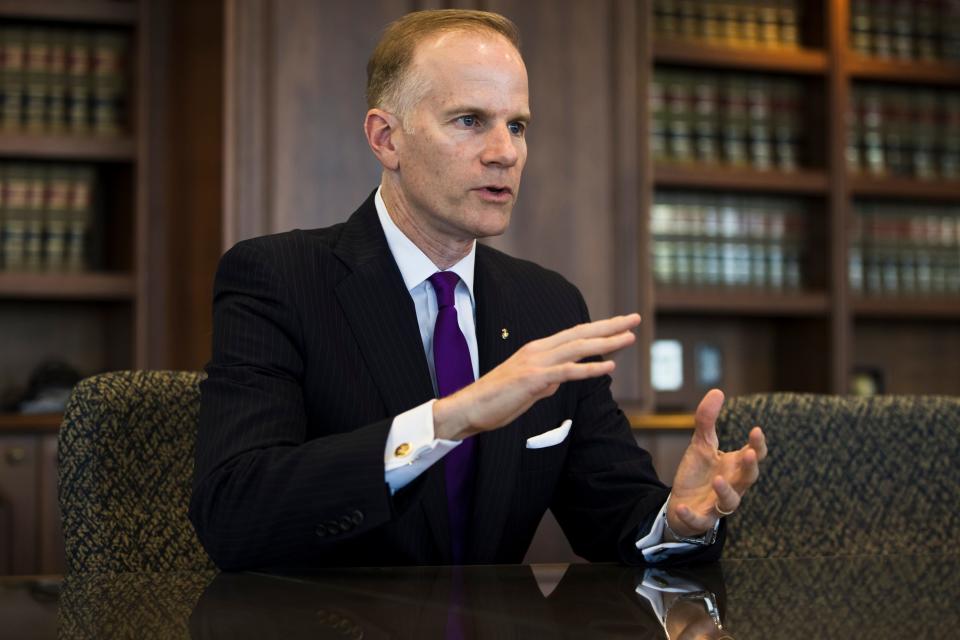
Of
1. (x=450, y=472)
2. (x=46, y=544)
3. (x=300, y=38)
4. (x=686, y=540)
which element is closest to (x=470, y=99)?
(x=450, y=472)

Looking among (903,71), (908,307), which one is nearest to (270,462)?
(908,307)

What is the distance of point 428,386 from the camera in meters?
1.55

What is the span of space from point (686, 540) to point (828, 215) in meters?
3.22

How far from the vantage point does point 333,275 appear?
5.33 feet

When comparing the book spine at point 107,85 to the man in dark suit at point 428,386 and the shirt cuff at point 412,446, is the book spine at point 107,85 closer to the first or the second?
the man in dark suit at point 428,386

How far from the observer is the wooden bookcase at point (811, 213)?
4.31 metres

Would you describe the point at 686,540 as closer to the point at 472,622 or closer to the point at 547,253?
the point at 472,622

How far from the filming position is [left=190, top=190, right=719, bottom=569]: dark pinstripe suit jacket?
1332mm

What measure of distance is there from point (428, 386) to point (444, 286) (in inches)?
7.1

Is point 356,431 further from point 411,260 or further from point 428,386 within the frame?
point 411,260

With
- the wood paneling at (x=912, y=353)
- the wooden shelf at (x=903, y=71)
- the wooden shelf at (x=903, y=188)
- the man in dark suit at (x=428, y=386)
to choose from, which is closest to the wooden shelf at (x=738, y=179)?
the wooden shelf at (x=903, y=188)

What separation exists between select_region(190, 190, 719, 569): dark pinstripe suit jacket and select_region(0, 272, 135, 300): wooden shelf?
2.37m

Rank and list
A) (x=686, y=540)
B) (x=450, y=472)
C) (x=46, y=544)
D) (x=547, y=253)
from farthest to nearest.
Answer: (x=547, y=253) → (x=46, y=544) → (x=450, y=472) → (x=686, y=540)

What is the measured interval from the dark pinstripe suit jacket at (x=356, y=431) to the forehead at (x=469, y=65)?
0.23 meters
